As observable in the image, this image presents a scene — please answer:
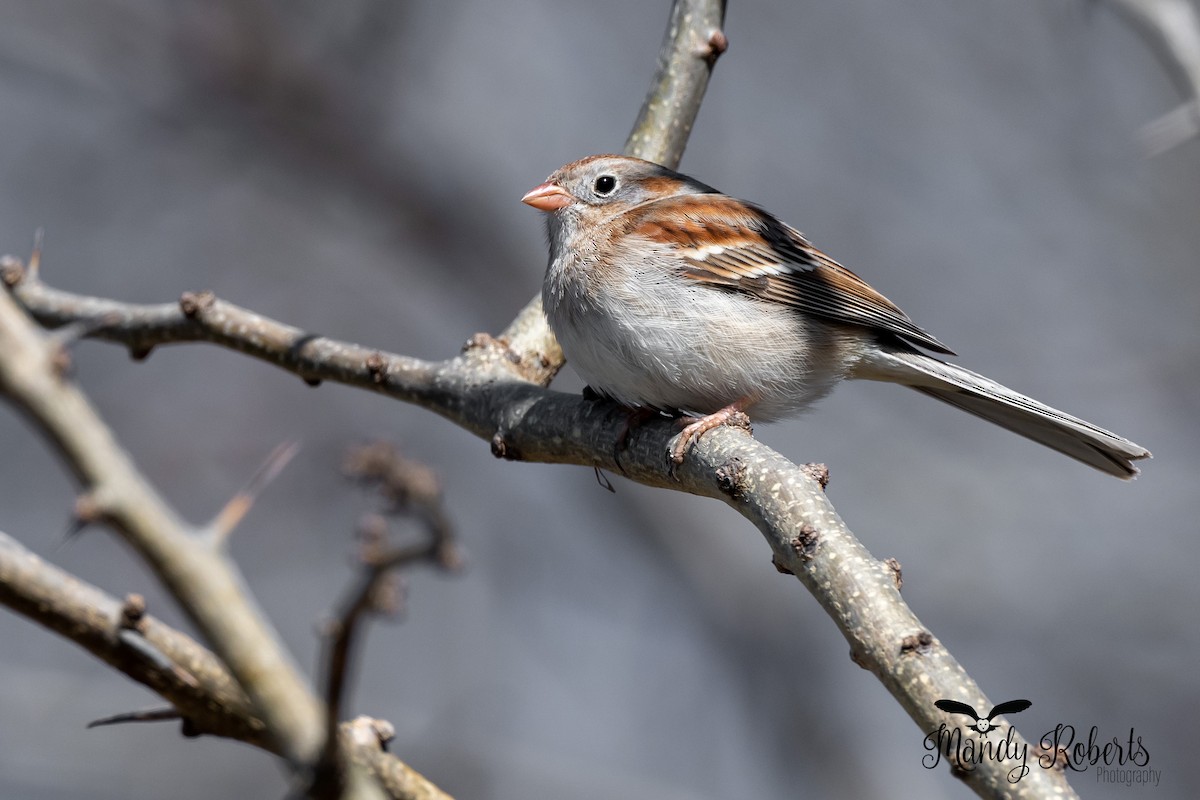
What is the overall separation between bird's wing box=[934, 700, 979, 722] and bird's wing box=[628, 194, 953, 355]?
7.43ft

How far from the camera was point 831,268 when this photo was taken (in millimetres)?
4270

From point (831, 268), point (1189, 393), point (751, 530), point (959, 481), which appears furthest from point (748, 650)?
point (831, 268)

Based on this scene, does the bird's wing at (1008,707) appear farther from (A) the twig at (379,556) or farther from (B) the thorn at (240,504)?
(B) the thorn at (240,504)

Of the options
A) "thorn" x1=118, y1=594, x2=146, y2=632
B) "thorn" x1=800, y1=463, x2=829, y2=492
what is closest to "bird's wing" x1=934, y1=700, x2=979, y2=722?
"thorn" x1=800, y1=463, x2=829, y2=492

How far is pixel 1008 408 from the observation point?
364cm

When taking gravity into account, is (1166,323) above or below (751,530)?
above

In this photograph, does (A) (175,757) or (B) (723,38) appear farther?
(A) (175,757)

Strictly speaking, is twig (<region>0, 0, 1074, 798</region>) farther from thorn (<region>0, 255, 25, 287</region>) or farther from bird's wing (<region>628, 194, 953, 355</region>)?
bird's wing (<region>628, 194, 953, 355</region>)

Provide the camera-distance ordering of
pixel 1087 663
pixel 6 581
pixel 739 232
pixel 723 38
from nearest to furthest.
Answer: pixel 6 581 < pixel 723 38 < pixel 739 232 < pixel 1087 663

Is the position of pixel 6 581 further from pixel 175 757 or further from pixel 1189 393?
pixel 1189 393

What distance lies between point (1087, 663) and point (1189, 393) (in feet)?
6.66

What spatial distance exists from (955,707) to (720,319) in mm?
2131

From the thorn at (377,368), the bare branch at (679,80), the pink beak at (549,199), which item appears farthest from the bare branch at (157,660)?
the pink beak at (549,199)

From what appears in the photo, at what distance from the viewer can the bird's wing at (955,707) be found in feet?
5.47
